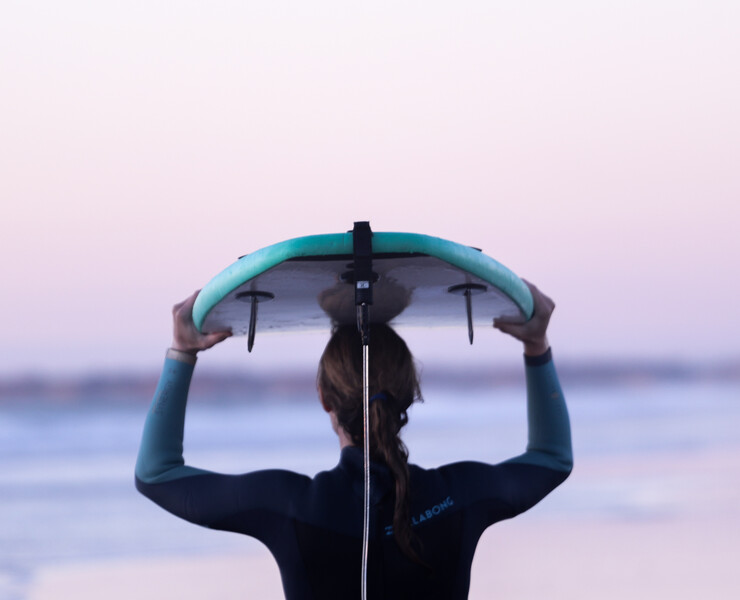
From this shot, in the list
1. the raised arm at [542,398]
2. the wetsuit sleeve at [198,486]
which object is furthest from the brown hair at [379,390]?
the raised arm at [542,398]

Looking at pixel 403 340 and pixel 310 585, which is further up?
pixel 403 340

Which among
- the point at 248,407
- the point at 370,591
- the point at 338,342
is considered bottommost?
the point at 370,591

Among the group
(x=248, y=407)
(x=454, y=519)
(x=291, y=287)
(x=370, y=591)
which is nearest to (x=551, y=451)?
(x=454, y=519)

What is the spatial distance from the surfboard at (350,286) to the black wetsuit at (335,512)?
0.58 feet

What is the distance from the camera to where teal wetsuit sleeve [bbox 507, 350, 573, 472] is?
4.12 ft

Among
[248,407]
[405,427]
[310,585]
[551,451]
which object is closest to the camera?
[310,585]

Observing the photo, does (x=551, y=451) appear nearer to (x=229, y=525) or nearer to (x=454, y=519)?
(x=454, y=519)

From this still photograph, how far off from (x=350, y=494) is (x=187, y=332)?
0.32 meters

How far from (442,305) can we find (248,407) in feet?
13.8

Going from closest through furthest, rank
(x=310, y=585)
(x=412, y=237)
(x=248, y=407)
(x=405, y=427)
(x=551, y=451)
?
(x=412, y=237) → (x=310, y=585) → (x=405, y=427) → (x=551, y=451) → (x=248, y=407)

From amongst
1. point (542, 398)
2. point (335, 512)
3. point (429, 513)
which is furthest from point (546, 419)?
point (335, 512)

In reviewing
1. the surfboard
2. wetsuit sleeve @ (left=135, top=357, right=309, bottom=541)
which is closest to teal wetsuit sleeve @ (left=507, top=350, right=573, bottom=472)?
the surfboard

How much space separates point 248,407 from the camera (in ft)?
17.4

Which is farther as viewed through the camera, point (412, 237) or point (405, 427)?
point (405, 427)
